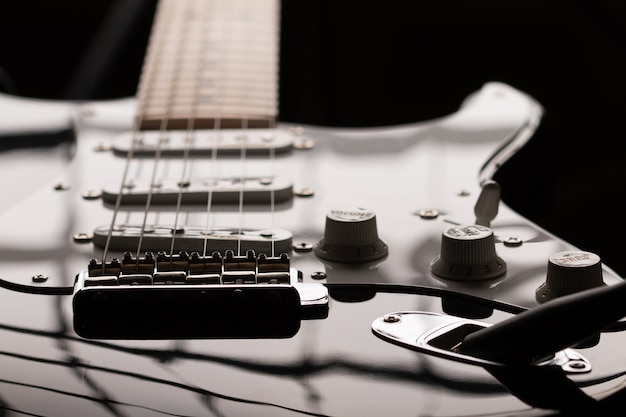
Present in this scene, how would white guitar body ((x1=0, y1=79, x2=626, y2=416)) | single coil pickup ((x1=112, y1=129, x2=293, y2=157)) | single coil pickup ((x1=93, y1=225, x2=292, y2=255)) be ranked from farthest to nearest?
single coil pickup ((x1=112, y1=129, x2=293, y2=157)) → single coil pickup ((x1=93, y1=225, x2=292, y2=255)) → white guitar body ((x1=0, y1=79, x2=626, y2=416))

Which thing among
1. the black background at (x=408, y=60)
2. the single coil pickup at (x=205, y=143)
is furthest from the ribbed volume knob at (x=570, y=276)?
the black background at (x=408, y=60)

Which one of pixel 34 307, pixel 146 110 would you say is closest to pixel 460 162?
pixel 146 110

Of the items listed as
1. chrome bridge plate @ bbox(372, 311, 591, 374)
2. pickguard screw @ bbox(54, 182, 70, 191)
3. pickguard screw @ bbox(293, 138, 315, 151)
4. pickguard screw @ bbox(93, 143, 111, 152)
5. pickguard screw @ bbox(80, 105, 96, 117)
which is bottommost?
chrome bridge plate @ bbox(372, 311, 591, 374)

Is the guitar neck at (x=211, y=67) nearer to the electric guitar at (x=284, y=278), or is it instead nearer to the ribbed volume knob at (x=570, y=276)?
the electric guitar at (x=284, y=278)

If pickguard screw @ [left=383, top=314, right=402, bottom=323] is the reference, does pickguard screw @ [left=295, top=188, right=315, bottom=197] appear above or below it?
above

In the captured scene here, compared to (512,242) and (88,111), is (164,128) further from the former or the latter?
(512,242)

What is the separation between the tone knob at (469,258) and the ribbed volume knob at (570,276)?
5cm

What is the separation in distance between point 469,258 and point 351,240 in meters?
0.10

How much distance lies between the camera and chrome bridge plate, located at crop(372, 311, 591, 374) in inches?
22.9

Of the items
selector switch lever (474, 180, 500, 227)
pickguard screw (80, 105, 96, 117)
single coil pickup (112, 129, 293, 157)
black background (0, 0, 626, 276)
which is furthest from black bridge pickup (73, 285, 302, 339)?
black background (0, 0, 626, 276)

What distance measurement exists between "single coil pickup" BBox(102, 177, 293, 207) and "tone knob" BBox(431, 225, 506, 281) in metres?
0.23

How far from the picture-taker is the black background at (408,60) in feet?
5.80

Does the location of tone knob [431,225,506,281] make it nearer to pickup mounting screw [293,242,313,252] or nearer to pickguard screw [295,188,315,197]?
pickup mounting screw [293,242,313,252]

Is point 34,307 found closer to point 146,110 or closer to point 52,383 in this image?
point 52,383
